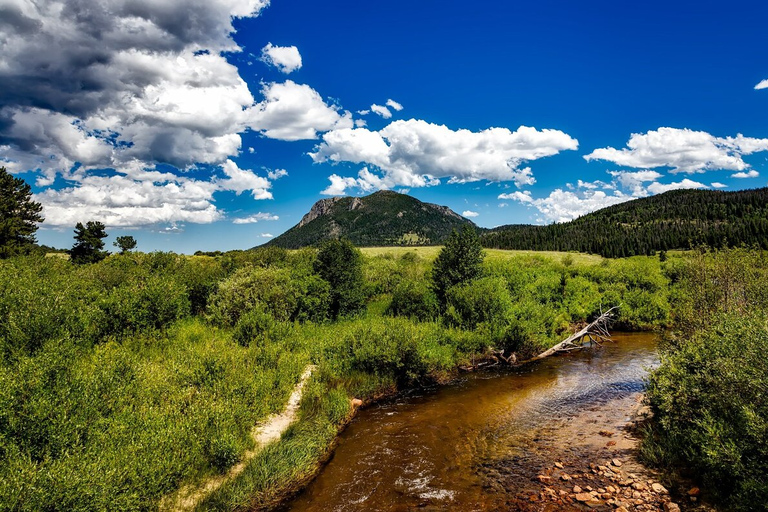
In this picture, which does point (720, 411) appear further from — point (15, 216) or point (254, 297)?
point (15, 216)

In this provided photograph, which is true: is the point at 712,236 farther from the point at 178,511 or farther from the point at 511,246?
the point at 178,511

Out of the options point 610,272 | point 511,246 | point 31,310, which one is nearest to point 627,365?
point 610,272

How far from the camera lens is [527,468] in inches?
591

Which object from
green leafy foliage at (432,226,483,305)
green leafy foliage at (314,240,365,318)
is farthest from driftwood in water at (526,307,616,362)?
green leafy foliage at (314,240,365,318)

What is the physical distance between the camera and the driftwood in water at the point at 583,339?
34.7 meters

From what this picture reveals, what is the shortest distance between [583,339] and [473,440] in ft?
91.0

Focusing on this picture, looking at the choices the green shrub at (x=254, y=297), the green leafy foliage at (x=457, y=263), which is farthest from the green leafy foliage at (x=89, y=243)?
the green leafy foliage at (x=457, y=263)

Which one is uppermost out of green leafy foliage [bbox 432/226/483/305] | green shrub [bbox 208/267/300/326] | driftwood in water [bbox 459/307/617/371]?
green leafy foliage [bbox 432/226/483/305]

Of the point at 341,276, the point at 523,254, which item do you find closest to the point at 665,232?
the point at 523,254

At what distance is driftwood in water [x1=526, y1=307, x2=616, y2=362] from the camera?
34719 mm

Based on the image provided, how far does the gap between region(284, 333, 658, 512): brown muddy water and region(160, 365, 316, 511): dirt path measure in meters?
2.86

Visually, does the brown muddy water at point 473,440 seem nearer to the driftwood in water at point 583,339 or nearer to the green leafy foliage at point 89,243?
the driftwood in water at point 583,339

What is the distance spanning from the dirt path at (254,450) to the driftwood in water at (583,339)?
22807 mm

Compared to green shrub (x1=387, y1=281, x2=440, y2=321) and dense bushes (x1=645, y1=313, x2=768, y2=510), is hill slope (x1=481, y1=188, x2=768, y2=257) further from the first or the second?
dense bushes (x1=645, y1=313, x2=768, y2=510)
